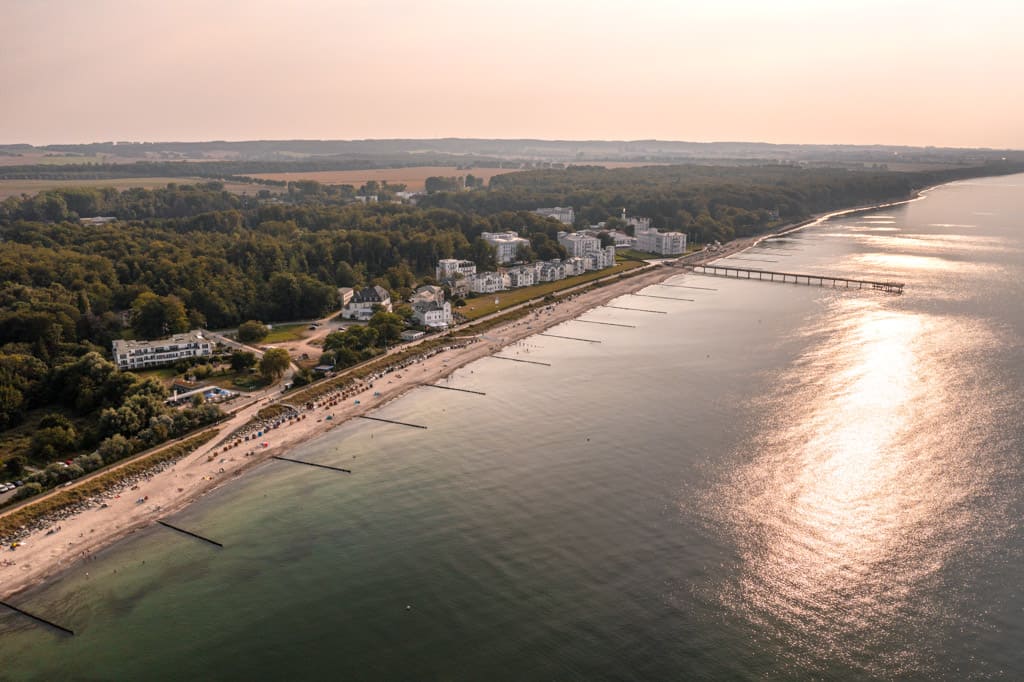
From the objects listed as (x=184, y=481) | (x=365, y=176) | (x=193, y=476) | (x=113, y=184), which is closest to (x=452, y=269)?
(x=193, y=476)

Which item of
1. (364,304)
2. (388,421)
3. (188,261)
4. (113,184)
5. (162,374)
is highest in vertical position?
(113,184)

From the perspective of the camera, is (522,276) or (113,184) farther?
(113,184)

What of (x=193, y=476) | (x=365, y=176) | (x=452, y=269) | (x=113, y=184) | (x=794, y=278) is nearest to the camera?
(x=193, y=476)

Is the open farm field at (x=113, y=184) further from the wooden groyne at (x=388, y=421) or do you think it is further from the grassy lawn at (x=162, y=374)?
the wooden groyne at (x=388, y=421)

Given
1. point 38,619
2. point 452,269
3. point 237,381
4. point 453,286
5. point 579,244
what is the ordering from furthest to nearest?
point 579,244, point 452,269, point 453,286, point 237,381, point 38,619

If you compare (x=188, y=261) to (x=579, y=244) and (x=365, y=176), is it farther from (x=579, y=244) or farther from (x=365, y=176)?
(x=365, y=176)
